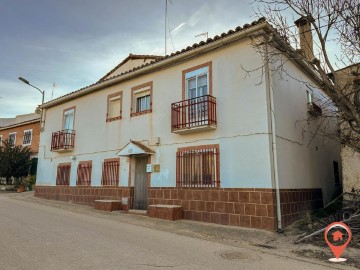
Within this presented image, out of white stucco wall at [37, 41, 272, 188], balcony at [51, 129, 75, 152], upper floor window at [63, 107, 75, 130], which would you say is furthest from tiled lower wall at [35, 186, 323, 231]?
upper floor window at [63, 107, 75, 130]

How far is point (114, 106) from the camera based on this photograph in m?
13.8

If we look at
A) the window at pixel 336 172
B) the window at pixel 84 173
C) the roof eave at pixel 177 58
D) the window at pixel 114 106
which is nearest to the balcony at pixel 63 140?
the window at pixel 84 173

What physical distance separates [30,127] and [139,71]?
16153mm

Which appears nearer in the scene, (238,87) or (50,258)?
(50,258)

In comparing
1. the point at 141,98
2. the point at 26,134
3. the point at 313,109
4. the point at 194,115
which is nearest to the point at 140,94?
the point at 141,98

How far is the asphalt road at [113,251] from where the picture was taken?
16.0 feet

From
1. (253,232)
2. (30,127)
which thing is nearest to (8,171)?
(30,127)

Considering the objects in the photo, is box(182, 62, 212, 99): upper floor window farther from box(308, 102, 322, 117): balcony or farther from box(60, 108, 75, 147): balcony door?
box(60, 108, 75, 147): balcony door

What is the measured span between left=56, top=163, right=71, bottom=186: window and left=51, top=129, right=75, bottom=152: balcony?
0.83 metres

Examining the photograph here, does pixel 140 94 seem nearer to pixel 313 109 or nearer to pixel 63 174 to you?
pixel 63 174

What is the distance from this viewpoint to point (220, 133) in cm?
966

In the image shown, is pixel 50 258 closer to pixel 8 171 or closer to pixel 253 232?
pixel 253 232

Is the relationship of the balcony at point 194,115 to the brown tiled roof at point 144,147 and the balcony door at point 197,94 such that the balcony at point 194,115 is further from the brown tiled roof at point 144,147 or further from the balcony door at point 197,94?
the brown tiled roof at point 144,147

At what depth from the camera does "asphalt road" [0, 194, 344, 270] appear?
4883mm
